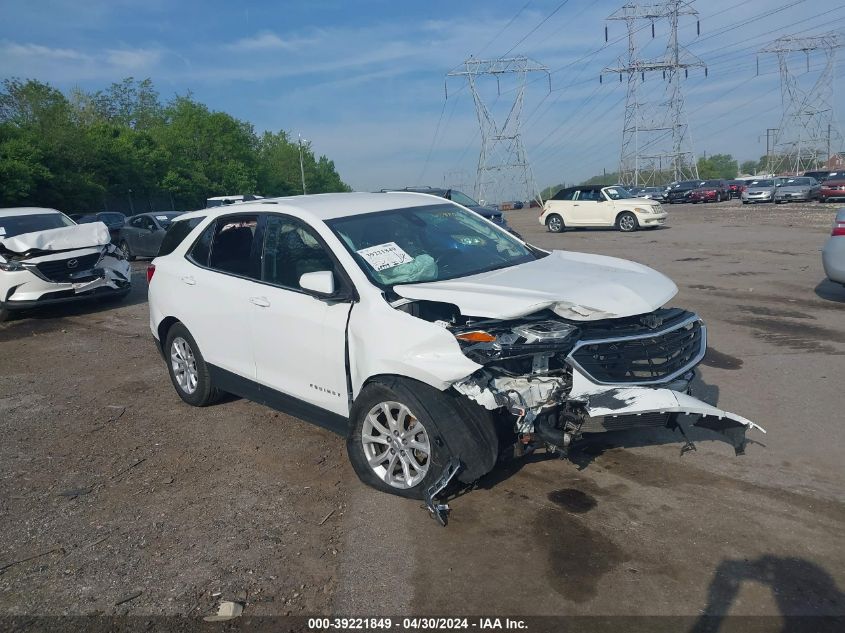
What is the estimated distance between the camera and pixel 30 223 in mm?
12469

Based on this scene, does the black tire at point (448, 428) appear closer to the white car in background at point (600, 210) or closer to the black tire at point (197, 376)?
the black tire at point (197, 376)

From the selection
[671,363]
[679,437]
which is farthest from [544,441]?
[679,437]

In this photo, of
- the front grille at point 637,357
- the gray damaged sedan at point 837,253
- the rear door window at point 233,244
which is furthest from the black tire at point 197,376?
the gray damaged sedan at point 837,253

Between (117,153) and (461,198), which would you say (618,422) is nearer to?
(461,198)

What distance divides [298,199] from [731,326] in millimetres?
5832

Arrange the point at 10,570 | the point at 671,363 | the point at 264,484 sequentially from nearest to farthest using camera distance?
the point at 10,570
the point at 671,363
the point at 264,484

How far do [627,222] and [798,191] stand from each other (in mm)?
18915

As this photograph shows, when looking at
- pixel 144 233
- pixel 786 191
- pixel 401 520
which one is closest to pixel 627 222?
pixel 144 233

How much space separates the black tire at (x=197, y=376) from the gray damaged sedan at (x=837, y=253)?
8161 millimetres

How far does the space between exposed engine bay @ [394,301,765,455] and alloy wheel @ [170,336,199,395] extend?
9.79ft

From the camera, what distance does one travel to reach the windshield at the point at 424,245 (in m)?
4.70

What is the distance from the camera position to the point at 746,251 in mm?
16453

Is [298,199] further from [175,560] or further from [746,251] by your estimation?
[746,251]

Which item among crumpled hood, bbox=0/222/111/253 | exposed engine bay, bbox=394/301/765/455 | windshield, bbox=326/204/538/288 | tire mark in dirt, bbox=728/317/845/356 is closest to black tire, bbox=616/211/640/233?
tire mark in dirt, bbox=728/317/845/356
